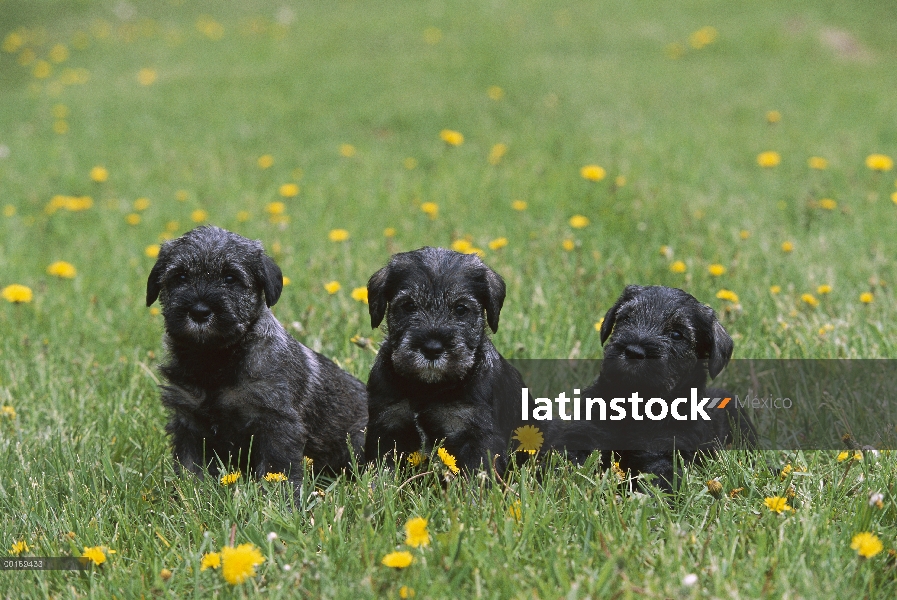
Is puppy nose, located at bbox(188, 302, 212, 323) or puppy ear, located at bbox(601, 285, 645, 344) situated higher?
puppy nose, located at bbox(188, 302, 212, 323)

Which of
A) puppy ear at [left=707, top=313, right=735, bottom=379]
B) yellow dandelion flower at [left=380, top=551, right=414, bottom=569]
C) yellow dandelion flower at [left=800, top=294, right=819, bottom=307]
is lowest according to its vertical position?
yellow dandelion flower at [left=380, top=551, right=414, bottom=569]

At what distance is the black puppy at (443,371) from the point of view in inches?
165

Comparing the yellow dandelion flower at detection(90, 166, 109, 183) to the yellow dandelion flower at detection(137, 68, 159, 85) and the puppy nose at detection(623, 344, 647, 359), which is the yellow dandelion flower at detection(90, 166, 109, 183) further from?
the puppy nose at detection(623, 344, 647, 359)

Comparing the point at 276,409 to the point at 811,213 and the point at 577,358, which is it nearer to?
the point at 577,358

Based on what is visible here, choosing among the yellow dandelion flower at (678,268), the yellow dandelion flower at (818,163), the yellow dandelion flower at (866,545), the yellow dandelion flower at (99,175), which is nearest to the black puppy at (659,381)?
the yellow dandelion flower at (866,545)

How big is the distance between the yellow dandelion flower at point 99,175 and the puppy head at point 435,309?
716 cm

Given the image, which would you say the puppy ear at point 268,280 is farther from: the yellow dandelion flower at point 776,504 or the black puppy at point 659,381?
the yellow dandelion flower at point 776,504

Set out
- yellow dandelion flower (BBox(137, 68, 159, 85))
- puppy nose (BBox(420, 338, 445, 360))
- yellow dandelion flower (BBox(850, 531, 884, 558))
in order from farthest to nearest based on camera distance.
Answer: yellow dandelion flower (BBox(137, 68, 159, 85)) < puppy nose (BBox(420, 338, 445, 360)) < yellow dandelion flower (BBox(850, 531, 884, 558))

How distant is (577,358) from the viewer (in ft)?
20.0

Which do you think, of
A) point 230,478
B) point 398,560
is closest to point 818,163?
point 230,478

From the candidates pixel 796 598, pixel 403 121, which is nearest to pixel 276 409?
pixel 796 598

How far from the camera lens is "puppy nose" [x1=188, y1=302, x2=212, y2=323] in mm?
4324

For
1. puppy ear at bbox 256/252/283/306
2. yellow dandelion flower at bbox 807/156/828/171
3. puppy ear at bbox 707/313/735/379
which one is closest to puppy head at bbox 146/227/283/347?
puppy ear at bbox 256/252/283/306

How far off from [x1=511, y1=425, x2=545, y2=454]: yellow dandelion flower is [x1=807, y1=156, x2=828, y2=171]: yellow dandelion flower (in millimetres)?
6591
